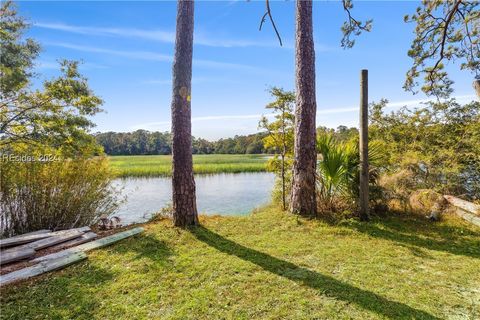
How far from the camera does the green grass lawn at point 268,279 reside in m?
1.97

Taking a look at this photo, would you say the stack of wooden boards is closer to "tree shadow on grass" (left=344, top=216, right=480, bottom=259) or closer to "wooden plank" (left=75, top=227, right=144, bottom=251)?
"wooden plank" (left=75, top=227, right=144, bottom=251)

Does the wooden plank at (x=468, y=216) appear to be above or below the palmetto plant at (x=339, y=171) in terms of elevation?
below

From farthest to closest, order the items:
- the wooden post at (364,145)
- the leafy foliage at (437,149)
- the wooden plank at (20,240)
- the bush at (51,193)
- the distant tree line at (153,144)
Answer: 1. the distant tree line at (153,144)
2. the leafy foliage at (437,149)
3. the bush at (51,193)
4. the wooden post at (364,145)
5. the wooden plank at (20,240)

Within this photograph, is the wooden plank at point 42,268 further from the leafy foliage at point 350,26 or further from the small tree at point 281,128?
the leafy foliage at point 350,26

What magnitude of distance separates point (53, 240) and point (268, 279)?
11.1ft

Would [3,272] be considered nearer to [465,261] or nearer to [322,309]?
[322,309]

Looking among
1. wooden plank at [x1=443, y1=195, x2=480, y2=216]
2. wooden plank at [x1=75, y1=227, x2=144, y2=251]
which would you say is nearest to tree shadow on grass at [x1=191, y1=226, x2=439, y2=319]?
wooden plank at [x1=75, y1=227, x2=144, y2=251]

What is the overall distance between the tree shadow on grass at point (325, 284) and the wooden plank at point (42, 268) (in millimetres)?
1663

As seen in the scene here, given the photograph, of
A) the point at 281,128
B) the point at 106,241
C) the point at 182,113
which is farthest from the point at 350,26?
the point at 106,241

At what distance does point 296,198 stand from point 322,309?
2.86m

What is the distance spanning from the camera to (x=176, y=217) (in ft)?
13.8

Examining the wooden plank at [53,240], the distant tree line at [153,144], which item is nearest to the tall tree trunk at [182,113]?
the wooden plank at [53,240]

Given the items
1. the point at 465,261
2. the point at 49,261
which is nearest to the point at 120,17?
the point at 49,261

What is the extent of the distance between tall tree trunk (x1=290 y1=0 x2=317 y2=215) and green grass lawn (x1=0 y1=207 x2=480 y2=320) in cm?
85
